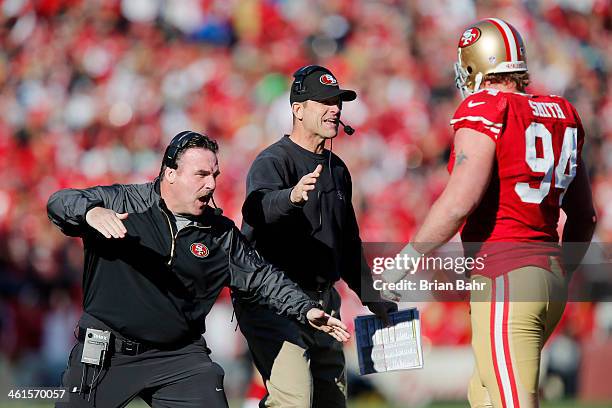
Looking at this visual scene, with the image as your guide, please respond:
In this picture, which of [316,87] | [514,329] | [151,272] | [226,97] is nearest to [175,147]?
[151,272]

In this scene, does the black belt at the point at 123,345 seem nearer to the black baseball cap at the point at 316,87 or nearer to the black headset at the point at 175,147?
the black headset at the point at 175,147

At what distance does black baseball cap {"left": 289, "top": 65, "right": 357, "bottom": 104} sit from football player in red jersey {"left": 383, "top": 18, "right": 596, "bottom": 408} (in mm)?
1139

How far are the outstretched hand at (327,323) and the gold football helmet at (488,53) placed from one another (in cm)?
124

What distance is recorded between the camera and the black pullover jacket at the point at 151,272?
4617 millimetres

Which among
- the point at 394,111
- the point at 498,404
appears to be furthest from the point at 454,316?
the point at 498,404

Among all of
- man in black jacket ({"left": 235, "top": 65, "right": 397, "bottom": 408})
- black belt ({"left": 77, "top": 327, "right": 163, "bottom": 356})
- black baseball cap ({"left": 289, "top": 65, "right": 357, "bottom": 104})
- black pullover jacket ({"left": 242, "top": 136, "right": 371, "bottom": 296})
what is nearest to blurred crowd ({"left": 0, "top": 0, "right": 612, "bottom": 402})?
man in black jacket ({"left": 235, "top": 65, "right": 397, "bottom": 408})

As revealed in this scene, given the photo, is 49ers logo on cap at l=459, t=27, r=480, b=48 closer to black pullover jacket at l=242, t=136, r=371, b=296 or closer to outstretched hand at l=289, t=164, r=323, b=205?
outstretched hand at l=289, t=164, r=323, b=205

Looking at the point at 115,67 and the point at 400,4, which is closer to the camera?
the point at 115,67

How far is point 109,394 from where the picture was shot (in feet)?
15.0

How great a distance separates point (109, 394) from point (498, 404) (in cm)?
175

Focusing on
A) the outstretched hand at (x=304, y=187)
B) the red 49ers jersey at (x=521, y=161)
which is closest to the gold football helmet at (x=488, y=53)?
the red 49ers jersey at (x=521, y=161)

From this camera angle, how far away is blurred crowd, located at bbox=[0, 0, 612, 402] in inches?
423

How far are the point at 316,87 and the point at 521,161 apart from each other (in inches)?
63.1

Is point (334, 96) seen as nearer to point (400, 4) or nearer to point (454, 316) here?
point (454, 316)
